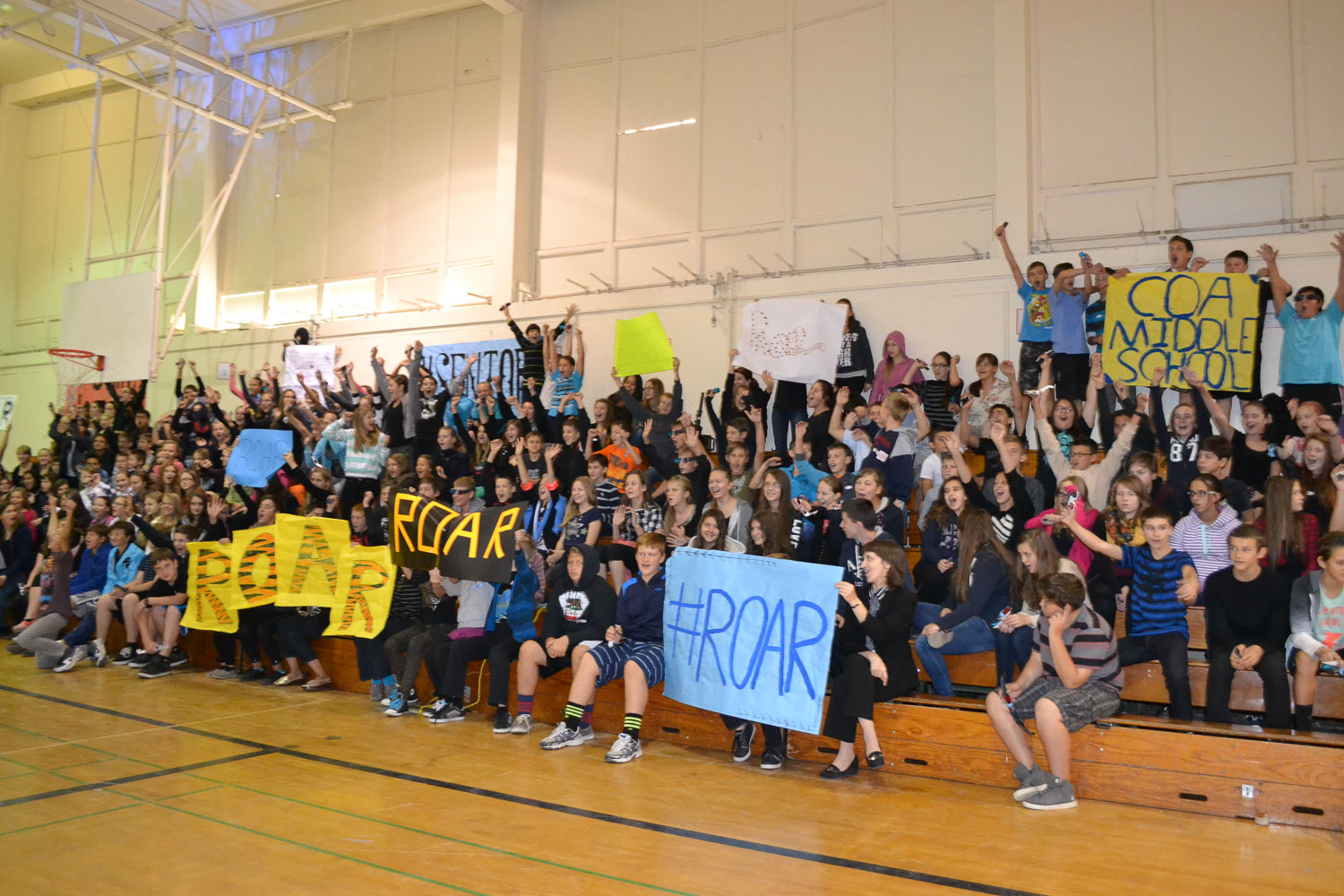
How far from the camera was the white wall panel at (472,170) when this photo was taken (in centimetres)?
1376

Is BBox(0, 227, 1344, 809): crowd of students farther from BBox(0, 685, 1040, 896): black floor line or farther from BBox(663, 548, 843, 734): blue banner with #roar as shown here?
BBox(0, 685, 1040, 896): black floor line

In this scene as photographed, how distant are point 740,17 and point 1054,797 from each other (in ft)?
33.2

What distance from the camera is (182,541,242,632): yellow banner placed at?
29.9ft

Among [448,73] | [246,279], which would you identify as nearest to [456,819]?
[448,73]

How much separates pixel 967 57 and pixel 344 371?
877 centimetres

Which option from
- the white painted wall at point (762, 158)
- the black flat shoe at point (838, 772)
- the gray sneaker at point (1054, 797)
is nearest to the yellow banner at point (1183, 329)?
the white painted wall at point (762, 158)

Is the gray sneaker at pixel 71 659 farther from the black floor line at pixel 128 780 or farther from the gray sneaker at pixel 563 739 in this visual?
the gray sneaker at pixel 563 739

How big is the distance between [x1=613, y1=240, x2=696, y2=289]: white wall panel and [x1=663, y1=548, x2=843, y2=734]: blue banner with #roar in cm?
636

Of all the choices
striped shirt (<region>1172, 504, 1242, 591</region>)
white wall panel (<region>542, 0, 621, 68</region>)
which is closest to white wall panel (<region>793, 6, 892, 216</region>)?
white wall panel (<region>542, 0, 621, 68</region>)

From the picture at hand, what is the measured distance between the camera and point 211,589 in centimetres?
Result: 927

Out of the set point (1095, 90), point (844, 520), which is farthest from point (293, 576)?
point (1095, 90)

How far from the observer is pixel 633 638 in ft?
22.1

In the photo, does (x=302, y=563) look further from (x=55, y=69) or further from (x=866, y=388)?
(x=55, y=69)

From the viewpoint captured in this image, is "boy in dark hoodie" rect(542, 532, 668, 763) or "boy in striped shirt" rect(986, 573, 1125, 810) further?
"boy in dark hoodie" rect(542, 532, 668, 763)
